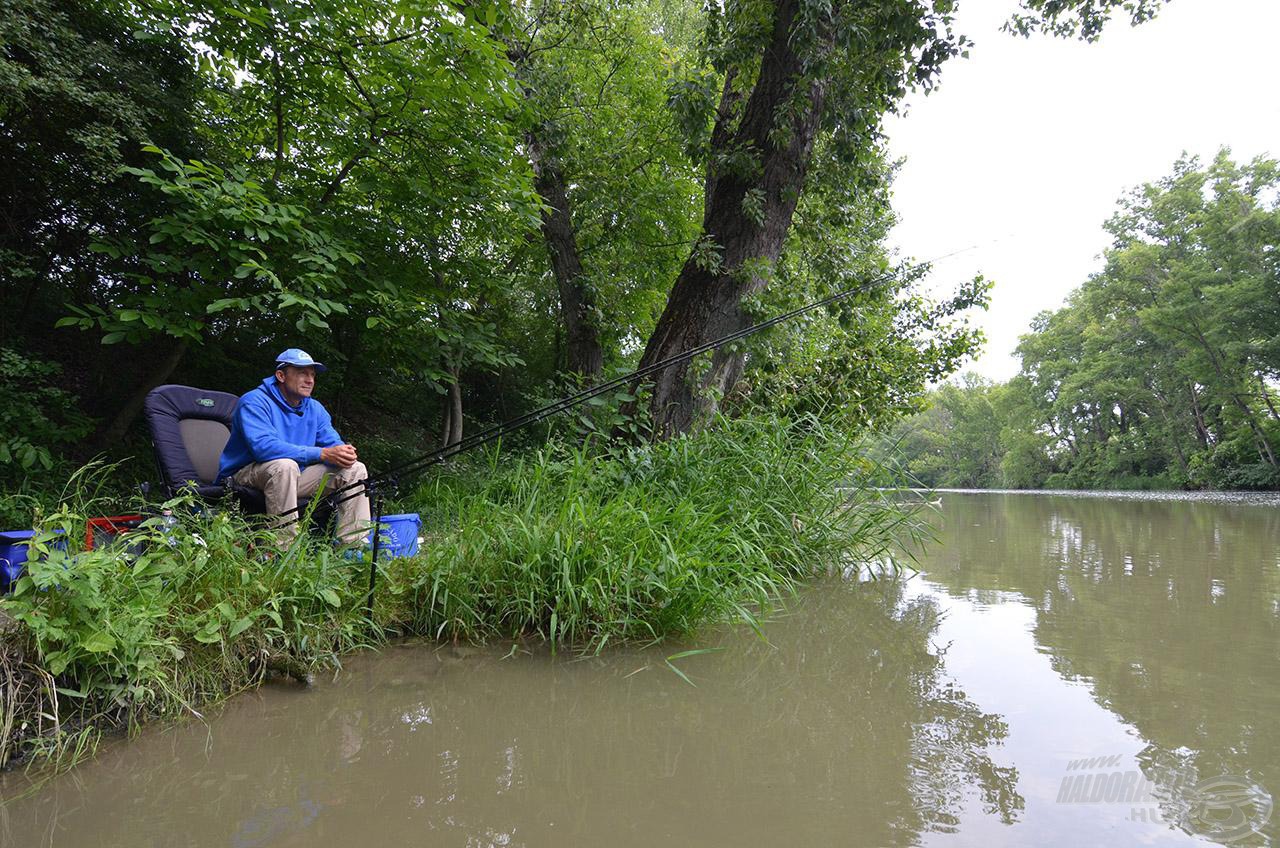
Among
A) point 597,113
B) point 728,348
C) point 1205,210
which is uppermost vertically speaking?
point 1205,210

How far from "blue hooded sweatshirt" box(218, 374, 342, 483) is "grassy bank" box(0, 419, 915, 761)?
1.51 ft

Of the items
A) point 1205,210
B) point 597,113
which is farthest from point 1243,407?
point 597,113

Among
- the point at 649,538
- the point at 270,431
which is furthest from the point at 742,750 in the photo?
the point at 270,431

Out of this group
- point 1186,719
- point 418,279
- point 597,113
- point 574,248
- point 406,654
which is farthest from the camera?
point 597,113

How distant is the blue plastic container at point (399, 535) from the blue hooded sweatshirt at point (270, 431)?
0.50 metres

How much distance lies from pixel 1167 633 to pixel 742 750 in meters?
2.20

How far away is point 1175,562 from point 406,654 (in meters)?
5.27

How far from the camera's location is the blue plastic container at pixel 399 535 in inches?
114

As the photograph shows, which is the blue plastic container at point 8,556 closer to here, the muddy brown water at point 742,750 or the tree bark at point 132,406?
the muddy brown water at point 742,750

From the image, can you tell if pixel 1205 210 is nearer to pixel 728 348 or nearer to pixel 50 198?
pixel 728 348

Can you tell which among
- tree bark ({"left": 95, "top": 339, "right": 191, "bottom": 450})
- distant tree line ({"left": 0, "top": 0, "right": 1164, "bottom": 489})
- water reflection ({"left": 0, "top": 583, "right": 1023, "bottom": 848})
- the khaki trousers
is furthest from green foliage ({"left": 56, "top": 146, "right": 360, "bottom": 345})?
water reflection ({"left": 0, "top": 583, "right": 1023, "bottom": 848})

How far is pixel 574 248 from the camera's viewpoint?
7250mm

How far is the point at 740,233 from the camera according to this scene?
490cm

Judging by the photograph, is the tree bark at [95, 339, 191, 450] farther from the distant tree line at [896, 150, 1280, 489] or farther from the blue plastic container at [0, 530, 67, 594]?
the distant tree line at [896, 150, 1280, 489]
